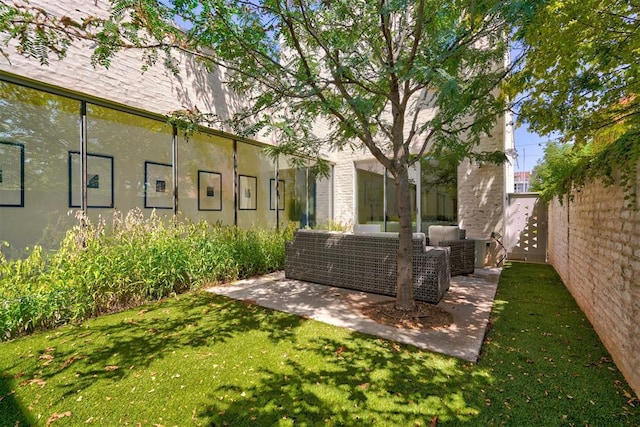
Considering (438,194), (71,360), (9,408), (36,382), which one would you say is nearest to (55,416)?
(9,408)

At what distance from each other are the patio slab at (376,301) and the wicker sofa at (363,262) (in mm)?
180

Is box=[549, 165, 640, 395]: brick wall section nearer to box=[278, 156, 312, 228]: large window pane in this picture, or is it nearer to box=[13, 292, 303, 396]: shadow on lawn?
box=[13, 292, 303, 396]: shadow on lawn

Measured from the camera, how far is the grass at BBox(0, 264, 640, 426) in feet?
6.55

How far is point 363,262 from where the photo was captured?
15.7ft

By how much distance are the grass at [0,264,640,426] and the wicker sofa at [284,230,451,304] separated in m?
0.96

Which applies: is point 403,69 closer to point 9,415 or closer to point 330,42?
point 330,42

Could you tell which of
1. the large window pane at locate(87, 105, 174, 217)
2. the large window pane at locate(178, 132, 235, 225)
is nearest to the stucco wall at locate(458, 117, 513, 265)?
the large window pane at locate(178, 132, 235, 225)

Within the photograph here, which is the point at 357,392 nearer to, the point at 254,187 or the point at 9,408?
the point at 9,408

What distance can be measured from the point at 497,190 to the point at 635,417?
6.76 m

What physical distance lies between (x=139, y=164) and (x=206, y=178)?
4.62 ft

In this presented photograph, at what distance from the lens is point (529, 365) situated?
104 inches

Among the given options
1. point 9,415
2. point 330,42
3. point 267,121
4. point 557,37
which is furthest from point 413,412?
point 557,37

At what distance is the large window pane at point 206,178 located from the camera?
641cm


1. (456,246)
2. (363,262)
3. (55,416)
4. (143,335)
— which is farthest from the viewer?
(456,246)
